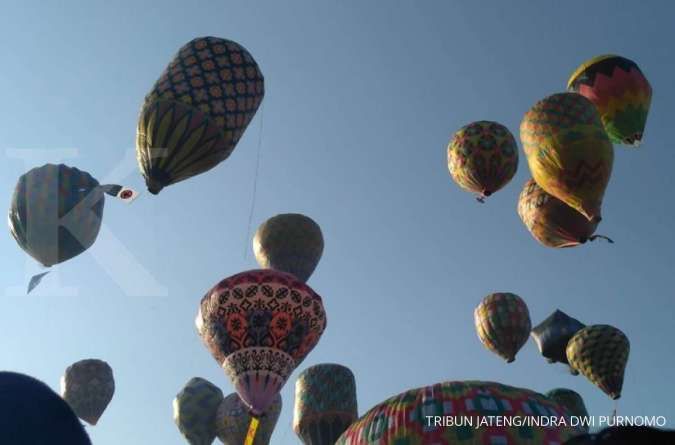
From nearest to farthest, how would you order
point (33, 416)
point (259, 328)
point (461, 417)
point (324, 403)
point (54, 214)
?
point (33, 416), point (461, 417), point (259, 328), point (54, 214), point (324, 403)

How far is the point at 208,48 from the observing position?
15.0 m

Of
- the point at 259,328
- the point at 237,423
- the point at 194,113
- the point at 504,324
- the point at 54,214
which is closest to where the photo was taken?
the point at 259,328

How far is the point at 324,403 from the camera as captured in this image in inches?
754

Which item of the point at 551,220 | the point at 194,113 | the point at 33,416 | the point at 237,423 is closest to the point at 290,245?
the point at 237,423

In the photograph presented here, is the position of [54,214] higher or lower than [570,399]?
higher

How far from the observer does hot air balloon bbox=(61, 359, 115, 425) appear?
20938 millimetres

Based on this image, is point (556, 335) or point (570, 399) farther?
point (556, 335)

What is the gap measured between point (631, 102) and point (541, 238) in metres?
3.94

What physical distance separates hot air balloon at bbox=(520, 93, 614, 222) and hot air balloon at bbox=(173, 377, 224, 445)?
11404mm

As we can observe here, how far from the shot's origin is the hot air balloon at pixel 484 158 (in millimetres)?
17672

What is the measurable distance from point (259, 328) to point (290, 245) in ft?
20.5

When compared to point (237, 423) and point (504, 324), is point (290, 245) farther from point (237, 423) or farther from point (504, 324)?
point (504, 324)

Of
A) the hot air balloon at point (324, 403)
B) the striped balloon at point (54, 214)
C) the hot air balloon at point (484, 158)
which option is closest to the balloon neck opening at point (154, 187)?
the striped balloon at point (54, 214)

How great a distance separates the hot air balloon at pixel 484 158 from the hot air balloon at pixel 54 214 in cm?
838
